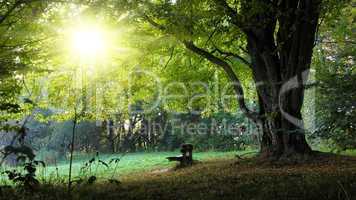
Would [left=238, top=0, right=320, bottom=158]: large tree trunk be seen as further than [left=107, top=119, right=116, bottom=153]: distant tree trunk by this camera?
No

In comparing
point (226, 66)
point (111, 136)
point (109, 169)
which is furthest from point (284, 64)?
point (111, 136)

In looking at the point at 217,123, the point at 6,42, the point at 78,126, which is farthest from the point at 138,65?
the point at 78,126

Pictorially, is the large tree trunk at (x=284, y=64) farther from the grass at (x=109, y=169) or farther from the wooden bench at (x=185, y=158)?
the grass at (x=109, y=169)

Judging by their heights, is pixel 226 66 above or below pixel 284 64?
above

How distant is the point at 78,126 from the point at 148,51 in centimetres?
2456

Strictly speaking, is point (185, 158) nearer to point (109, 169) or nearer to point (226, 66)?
point (109, 169)

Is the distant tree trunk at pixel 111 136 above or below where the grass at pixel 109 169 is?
above

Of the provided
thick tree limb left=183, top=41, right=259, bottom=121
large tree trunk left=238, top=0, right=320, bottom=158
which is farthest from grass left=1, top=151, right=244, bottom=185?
large tree trunk left=238, top=0, right=320, bottom=158

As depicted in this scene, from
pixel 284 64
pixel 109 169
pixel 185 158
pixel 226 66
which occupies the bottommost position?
pixel 109 169

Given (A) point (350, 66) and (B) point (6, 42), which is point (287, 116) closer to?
(A) point (350, 66)

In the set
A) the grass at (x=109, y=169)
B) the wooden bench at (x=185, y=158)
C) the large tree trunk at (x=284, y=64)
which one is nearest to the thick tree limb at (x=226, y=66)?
the large tree trunk at (x=284, y=64)

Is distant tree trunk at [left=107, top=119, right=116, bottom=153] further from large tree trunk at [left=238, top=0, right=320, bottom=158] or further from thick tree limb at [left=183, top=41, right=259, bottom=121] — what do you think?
large tree trunk at [left=238, top=0, right=320, bottom=158]

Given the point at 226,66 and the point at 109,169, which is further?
the point at 109,169

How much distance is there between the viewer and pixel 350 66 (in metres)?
6.88
